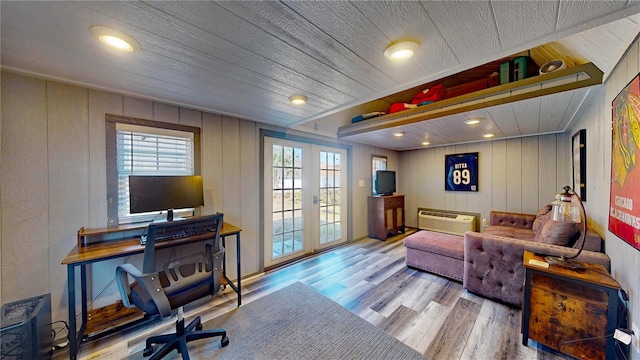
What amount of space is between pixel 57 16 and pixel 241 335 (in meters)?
2.35

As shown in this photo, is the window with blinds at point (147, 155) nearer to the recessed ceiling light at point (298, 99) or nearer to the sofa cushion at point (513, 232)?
the recessed ceiling light at point (298, 99)

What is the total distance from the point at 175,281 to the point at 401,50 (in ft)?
7.08

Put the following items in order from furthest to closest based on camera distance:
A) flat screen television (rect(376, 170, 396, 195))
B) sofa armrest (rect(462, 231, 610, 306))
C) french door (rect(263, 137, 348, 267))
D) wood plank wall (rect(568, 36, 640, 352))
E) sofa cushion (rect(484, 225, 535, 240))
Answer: flat screen television (rect(376, 170, 396, 195)) < french door (rect(263, 137, 348, 267)) < sofa cushion (rect(484, 225, 535, 240)) < sofa armrest (rect(462, 231, 610, 306)) < wood plank wall (rect(568, 36, 640, 352))

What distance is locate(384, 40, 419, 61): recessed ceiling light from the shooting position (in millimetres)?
1293

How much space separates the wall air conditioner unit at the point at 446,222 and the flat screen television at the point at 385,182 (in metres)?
1.03

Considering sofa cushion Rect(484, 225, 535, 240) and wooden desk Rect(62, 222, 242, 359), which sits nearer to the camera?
wooden desk Rect(62, 222, 242, 359)

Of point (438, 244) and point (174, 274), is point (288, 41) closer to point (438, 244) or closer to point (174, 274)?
point (174, 274)

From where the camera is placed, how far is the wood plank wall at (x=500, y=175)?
3.68 m

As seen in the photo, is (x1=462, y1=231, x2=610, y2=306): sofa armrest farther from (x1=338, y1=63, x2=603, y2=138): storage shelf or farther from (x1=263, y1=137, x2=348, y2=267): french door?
(x1=263, y1=137, x2=348, y2=267): french door

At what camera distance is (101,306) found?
1998 mm

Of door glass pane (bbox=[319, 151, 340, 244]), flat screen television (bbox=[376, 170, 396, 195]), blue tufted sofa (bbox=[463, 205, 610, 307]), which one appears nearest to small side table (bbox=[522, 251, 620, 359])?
blue tufted sofa (bbox=[463, 205, 610, 307])

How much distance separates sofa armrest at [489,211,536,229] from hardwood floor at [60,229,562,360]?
201 centimetres

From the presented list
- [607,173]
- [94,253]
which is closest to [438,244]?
[607,173]

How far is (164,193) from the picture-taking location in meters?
2.09
